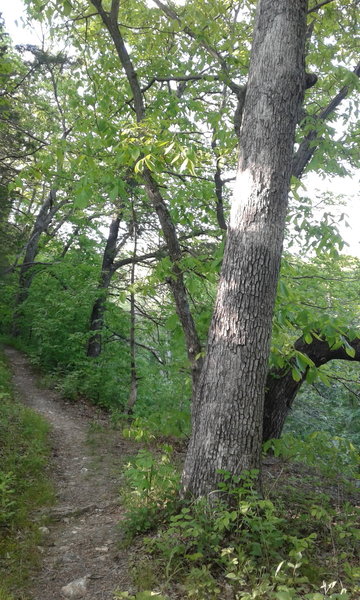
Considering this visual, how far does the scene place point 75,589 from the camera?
121 inches

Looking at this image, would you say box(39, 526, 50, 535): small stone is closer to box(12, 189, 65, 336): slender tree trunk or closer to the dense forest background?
the dense forest background

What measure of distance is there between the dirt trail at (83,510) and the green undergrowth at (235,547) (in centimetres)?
24

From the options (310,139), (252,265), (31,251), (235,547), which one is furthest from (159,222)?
(31,251)

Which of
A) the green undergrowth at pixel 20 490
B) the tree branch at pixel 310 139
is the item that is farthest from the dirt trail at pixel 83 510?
the tree branch at pixel 310 139

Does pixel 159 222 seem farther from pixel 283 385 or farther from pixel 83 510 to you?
pixel 83 510

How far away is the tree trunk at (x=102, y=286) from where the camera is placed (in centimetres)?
1220

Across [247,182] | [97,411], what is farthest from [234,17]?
[97,411]

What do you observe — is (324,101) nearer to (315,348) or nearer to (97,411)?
(315,348)

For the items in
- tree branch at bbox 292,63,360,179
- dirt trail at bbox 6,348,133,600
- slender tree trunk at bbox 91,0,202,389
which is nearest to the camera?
dirt trail at bbox 6,348,133,600

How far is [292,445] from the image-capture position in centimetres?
435

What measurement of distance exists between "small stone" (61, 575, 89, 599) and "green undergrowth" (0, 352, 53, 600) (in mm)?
293

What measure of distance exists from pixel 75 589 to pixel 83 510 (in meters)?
1.61

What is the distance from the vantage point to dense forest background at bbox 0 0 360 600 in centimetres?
466

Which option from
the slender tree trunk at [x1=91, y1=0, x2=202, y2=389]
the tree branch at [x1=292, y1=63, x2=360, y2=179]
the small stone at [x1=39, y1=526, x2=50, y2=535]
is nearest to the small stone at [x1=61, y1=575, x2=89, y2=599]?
the small stone at [x1=39, y1=526, x2=50, y2=535]
